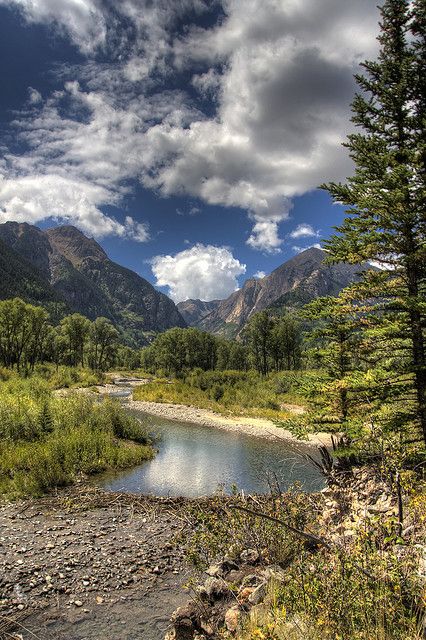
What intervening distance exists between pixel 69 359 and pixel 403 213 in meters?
102

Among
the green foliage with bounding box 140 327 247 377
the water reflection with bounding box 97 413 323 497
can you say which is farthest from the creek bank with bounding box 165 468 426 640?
the green foliage with bounding box 140 327 247 377

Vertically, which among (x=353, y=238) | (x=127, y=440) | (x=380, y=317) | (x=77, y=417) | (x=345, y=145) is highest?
(x=345, y=145)

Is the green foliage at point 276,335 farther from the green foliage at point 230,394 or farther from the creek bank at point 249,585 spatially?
the creek bank at point 249,585

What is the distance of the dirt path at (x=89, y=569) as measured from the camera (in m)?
7.20

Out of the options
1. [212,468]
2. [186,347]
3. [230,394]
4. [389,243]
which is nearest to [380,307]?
[389,243]

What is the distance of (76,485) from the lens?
48.8 ft

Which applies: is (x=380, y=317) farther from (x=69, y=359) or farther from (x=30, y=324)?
(x=69, y=359)

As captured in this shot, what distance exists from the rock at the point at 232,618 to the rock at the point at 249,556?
2.16 m

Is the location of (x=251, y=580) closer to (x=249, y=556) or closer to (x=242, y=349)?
(x=249, y=556)

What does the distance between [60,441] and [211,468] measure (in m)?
8.13

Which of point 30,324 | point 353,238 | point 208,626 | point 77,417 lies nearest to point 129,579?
point 208,626

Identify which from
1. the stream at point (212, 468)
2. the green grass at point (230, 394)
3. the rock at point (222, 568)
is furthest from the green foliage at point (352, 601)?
the green grass at point (230, 394)

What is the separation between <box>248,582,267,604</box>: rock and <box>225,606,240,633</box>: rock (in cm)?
29

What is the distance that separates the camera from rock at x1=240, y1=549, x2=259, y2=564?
26.1 feet
